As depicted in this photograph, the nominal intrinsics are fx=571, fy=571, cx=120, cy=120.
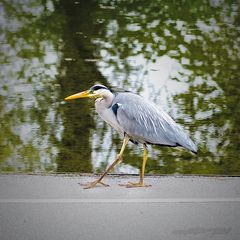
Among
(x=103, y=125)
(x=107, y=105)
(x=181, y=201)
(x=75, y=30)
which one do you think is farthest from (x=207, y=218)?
(x=75, y=30)

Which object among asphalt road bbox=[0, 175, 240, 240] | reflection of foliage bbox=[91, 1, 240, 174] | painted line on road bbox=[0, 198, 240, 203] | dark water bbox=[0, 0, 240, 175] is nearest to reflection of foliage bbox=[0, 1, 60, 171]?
dark water bbox=[0, 0, 240, 175]

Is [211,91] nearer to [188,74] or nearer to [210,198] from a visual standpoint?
[188,74]

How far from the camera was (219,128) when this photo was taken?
3863 millimetres

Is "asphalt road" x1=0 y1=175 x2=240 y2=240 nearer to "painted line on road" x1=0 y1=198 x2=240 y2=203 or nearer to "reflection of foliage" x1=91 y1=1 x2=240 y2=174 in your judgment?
"painted line on road" x1=0 y1=198 x2=240 y2=203

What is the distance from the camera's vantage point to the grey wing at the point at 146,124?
8.66ft

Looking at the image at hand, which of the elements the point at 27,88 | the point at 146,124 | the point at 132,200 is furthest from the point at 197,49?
the point at 132,200

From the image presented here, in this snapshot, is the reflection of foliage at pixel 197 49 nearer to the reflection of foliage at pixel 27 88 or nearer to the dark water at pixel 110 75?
the dark water at pixel 110 75

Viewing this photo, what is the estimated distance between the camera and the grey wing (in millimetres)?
2639

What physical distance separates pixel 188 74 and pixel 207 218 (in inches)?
70.6

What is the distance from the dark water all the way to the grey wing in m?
0.83

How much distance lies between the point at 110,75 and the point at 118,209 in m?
1.57

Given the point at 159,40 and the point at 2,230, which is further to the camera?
the point at 159,40

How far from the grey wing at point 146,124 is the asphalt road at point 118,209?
0.25 metres

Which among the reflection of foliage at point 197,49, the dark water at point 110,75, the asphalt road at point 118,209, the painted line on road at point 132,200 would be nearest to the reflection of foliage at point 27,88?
the dark water at point 110,75
